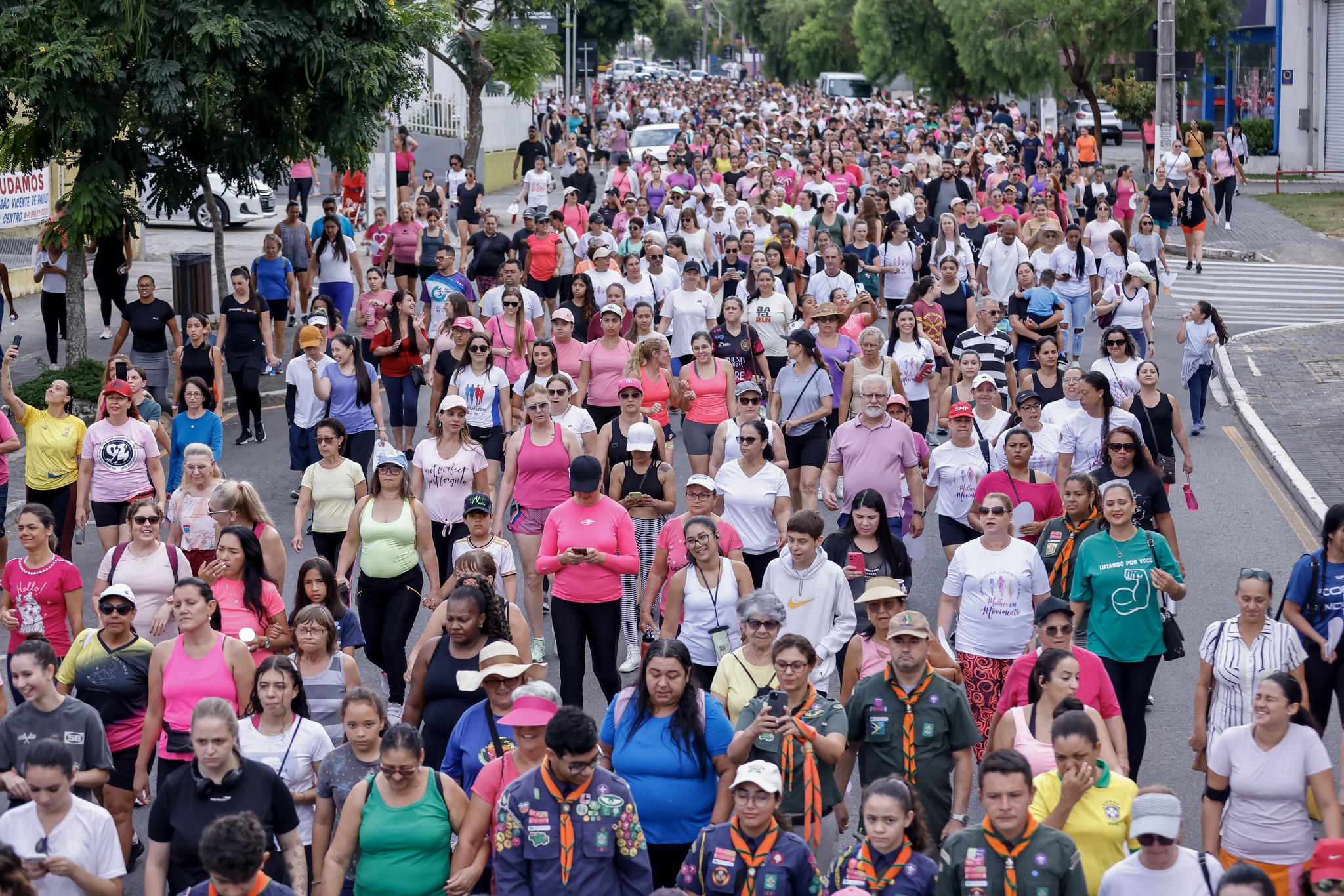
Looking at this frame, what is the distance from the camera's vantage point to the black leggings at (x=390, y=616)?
957cm

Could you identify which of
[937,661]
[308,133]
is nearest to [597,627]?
[937,661]

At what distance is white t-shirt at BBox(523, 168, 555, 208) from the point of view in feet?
89.1

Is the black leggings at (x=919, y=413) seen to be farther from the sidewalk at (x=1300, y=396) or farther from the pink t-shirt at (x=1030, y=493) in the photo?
the pink t-shirt at (x=1030, y=493)

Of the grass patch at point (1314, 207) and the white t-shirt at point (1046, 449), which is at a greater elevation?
the grass patch at point (1314, 207)

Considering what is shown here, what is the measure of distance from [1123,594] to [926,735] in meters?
1.90

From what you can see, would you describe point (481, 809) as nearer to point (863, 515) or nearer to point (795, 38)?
point (863, 515)

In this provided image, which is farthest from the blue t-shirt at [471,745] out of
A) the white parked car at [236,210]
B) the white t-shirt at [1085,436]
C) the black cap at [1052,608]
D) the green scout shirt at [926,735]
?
the white parked car at [236,210]

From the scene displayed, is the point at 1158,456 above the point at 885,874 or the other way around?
above

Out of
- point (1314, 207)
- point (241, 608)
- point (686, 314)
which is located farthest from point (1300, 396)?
point (1314, 207)

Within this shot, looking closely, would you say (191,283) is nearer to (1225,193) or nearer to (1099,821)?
(1099,821)

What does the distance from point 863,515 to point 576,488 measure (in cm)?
163

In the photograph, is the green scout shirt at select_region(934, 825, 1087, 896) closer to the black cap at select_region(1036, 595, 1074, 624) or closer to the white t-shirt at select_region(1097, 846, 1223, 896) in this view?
the white t-shirt at select_region(1097, 846, 1223, 896)

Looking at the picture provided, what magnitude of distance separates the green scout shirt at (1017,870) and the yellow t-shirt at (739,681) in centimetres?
150

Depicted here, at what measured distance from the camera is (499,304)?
51.5 ft
